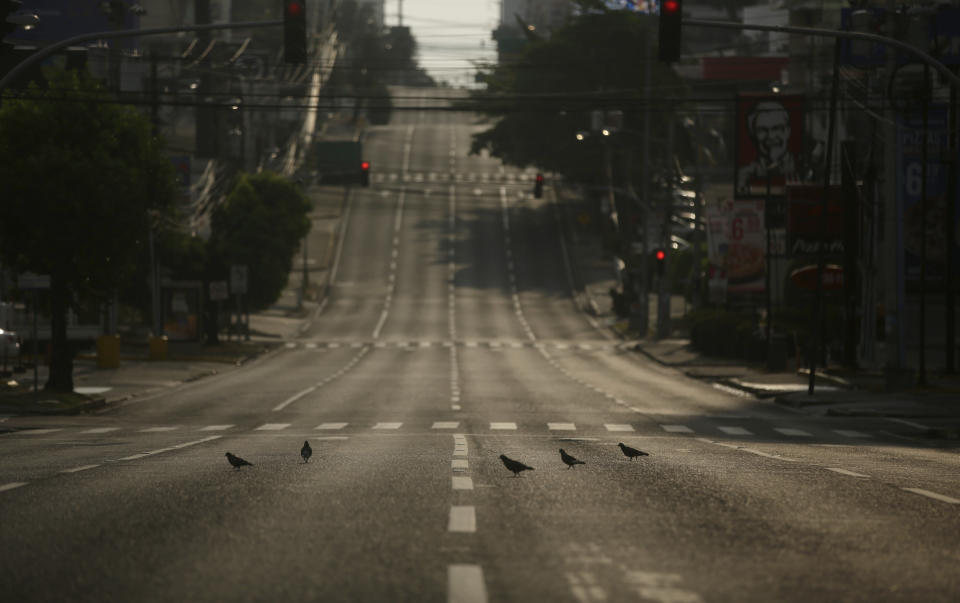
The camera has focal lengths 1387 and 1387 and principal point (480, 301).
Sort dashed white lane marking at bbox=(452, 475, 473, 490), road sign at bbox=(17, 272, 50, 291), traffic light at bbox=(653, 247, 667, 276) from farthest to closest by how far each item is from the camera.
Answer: traffic light at bbox=(653, 247, 667, 276)
road sign at bbox=(17, 272, 50, 291)
dashed white lane marking at bbox=(452, 475, 473, 490)

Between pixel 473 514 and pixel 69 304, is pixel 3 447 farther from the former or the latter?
pixel 69 304

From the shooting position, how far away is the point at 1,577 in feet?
27.9

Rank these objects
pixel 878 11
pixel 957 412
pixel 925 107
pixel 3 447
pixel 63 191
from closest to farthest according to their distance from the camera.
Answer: pixel 3 447, pixel 957 412, pixel 63 191, pixel 925 107, pixel 878 11

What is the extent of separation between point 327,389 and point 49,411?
33.6 ft

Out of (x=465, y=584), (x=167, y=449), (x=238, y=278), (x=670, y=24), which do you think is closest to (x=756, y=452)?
(x=670, y=24)

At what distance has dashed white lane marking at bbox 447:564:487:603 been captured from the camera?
25.2ft

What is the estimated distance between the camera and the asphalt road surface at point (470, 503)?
328 inches

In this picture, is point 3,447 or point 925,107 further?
point 925,107

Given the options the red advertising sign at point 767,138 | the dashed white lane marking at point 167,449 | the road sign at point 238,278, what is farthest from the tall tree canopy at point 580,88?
the dashed white lane marking at point 167,449

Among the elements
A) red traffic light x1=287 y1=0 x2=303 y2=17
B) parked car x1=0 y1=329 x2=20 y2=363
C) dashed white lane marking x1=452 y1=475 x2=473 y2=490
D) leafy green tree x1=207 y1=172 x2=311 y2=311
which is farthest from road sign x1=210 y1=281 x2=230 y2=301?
dashed white lane marking x1=452 y1=475 x2=473 y2=490

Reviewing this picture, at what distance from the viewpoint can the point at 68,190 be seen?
33250mm

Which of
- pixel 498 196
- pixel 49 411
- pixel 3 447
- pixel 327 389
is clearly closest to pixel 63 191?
pixel 49 411

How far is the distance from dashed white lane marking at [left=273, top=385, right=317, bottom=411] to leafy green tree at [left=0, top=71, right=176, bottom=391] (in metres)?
5.27

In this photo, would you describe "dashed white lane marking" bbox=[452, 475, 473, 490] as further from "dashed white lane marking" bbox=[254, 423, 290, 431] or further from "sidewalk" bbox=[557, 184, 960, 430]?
"sidewalk" bbox=[557, 184, 960, 430]
